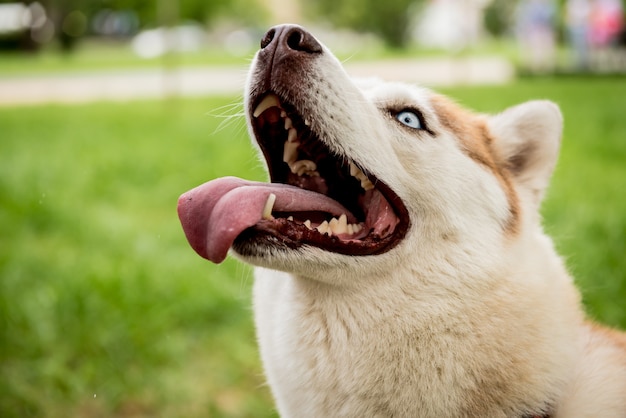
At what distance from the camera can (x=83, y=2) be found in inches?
1590

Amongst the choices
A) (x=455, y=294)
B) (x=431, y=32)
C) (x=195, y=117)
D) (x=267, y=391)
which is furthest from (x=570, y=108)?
(x=431, y=32)

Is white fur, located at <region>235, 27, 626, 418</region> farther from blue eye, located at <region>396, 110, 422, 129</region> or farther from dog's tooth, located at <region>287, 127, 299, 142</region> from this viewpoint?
dog's tooth, located at <region>287, 127, 299, 142</region>

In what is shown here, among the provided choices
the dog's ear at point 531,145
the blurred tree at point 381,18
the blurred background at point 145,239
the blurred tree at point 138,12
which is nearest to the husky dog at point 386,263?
the dog's ear at point 531,145

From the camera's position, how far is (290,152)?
2422 mm

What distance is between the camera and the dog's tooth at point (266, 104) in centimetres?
229

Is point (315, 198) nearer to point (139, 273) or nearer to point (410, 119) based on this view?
point (410, 119)

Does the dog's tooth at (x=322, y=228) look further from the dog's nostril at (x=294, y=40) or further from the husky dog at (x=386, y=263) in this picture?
the dog's nostril at (x=294, y=40)

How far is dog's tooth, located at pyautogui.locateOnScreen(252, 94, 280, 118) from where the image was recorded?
2295mm

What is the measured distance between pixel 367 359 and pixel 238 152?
6353 millimetres

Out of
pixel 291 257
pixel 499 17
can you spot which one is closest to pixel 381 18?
pixel 499 17

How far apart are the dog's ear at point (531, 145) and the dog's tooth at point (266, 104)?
0.96 m

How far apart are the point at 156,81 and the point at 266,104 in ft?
57.0

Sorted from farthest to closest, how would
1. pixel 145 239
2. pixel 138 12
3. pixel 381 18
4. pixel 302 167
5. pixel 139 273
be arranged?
pixel 138 12 → pixel 381 18 → pixel 145 239 → pixel 139 273 → pixel 302 167

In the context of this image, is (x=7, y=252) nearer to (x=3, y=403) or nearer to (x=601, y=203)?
(x=3, y=403)
